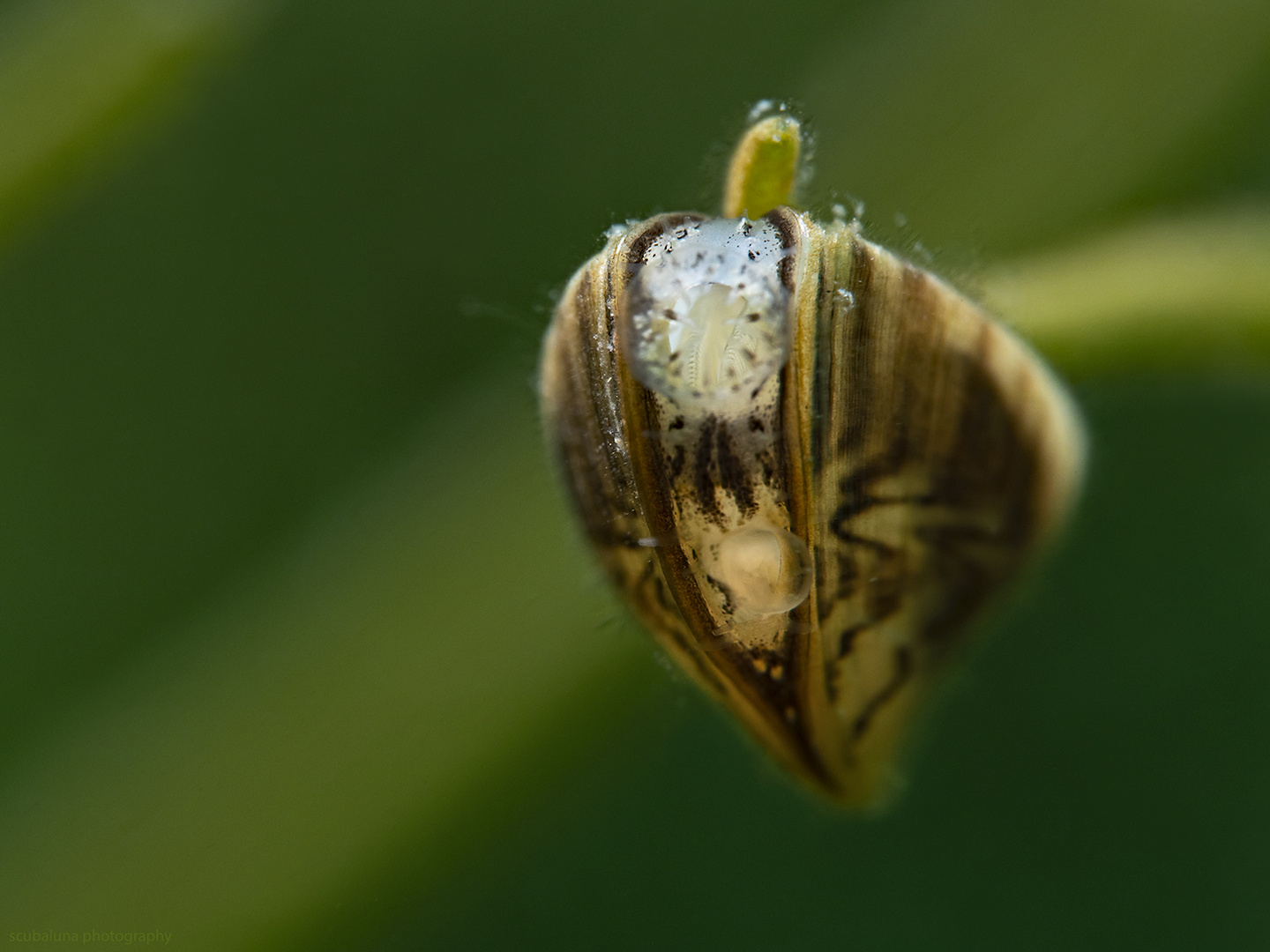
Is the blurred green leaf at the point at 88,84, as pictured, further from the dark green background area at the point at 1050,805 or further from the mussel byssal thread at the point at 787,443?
the dark green background area at the point at 1050,805

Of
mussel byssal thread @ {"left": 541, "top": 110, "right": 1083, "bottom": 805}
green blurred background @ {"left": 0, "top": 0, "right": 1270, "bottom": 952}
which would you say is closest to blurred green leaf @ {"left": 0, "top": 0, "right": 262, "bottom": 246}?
green blurred background @ {"left": 0, "top": 0, "right": 1270, "bottom": 952}

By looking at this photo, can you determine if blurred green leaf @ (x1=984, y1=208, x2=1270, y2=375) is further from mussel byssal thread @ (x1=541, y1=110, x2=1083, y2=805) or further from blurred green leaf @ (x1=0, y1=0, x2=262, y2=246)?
blurred green leaf @ (x1=0, y1=0, x2=262, y2=246)

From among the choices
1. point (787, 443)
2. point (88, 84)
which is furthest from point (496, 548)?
point (787, 443)

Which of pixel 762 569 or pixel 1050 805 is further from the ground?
pixel 762 569

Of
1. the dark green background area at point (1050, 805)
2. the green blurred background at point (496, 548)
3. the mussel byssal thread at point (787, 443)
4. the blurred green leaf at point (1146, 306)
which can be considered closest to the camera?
the mussel byssal thread at point (787, 443)

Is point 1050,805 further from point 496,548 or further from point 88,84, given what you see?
point 88,84

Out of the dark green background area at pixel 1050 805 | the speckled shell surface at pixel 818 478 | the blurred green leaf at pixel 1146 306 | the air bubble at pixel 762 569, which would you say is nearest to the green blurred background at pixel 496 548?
the dark green background area at pixel 1050 805
